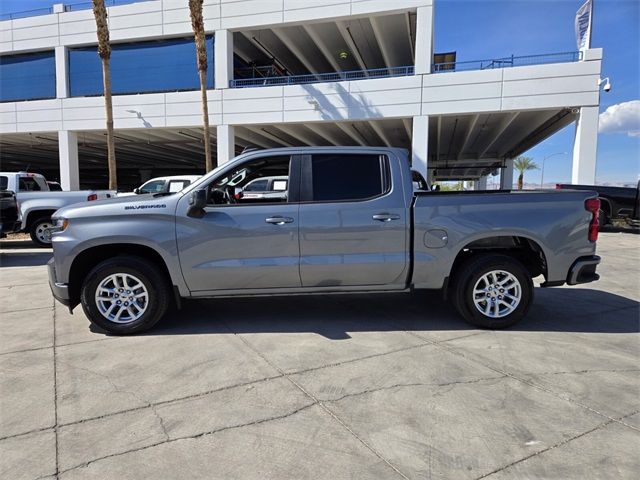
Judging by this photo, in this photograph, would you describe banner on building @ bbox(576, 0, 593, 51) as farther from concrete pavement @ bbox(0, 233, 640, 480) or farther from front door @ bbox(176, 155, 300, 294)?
front door @ bbox(176, 155, 300, 294)

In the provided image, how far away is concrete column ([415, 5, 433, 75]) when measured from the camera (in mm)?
16938

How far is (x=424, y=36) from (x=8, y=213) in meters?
15.6

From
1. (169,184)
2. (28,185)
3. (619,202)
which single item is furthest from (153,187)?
(619,202)

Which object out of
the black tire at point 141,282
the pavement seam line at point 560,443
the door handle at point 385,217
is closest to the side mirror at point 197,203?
the black tire at point 141,282

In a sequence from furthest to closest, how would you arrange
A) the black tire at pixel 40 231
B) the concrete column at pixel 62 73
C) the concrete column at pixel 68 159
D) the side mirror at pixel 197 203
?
the concrete column at pixel 68 159 < the concrete column at pixel 62 73 < the black tire at pixel 40 231 < the side mirror at pixel 197 203

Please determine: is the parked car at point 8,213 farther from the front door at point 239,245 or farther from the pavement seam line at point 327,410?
the pavement seam line at point 327,410

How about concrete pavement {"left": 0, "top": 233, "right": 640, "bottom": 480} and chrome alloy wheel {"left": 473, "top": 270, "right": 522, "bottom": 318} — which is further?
chrome alloy wheel {"left": 473, "top": 270, "right": 522, "bottom": 318}

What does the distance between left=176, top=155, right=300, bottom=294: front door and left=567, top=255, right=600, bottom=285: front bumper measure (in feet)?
9.93

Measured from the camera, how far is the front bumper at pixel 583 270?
4570 millimetres

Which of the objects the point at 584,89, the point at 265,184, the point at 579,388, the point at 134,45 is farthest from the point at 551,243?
the point at 134,45

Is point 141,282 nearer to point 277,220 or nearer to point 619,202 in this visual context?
point 277,220

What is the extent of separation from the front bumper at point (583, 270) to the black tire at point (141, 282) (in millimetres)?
4436

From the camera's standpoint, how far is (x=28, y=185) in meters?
11.9

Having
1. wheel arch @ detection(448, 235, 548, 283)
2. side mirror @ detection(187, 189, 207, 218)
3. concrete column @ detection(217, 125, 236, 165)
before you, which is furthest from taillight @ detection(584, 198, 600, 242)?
concrete column @ detection(217, 125, 236, 165)
